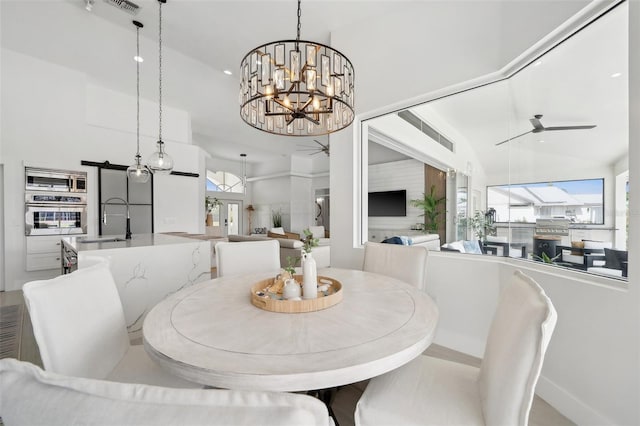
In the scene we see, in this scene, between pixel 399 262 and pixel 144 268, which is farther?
pixel 144 268

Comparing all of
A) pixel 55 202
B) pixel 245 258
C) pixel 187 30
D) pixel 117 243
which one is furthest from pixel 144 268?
pixel 55 202

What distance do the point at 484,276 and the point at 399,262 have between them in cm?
81

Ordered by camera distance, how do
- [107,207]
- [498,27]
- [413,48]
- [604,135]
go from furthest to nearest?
[107,207]
[413,48]
[498,27]
[604,135]

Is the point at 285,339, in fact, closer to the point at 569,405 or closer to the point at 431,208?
the point at 569,405

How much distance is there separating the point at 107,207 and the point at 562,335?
634 centimetres

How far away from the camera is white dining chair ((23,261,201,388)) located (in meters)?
1.00

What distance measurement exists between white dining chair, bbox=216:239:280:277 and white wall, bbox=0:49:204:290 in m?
4.10

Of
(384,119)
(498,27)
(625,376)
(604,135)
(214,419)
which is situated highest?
(498,27)

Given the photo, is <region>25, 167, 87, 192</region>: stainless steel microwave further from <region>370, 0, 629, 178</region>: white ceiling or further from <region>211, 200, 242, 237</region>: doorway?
<region>211, 200, 242, 237</region>: doorway

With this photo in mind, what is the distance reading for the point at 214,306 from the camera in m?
1.35

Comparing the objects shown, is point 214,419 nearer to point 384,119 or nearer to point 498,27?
point 498,27

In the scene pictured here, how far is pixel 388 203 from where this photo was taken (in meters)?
3.88

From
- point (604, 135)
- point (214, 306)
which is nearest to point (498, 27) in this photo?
point (604, 135)

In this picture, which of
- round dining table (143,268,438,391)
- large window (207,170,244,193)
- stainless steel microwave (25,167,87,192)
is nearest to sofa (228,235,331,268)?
stainless steel microwave (25,167,87,192)
